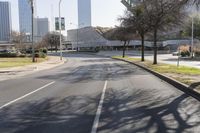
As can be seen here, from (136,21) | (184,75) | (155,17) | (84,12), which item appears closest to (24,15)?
(84,12)

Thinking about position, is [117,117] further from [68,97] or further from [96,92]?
[96,92]

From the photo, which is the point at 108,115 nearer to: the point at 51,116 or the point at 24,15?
the point at 51,116

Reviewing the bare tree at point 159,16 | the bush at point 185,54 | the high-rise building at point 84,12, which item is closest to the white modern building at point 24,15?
the high-rise building at point 84,12

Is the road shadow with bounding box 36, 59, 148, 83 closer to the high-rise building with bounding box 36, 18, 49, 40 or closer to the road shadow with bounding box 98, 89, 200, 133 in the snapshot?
the road shadow with bounding box 98, 89, 200, 133

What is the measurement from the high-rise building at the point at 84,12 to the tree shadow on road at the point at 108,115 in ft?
429

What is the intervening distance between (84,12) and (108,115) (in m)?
143

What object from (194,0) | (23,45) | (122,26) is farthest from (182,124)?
(23,45)

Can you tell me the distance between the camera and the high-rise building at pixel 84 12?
144288 millimetres

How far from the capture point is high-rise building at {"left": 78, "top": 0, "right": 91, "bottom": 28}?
473 feet

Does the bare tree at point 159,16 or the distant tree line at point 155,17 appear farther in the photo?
the bare tree at point 159,16

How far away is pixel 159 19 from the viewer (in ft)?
130

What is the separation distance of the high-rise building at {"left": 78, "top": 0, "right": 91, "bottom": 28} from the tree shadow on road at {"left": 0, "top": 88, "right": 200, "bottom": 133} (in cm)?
13070

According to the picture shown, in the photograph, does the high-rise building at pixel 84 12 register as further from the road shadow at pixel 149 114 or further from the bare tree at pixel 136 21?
the road shadow at pixel 149 114

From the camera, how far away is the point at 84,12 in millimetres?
151875
